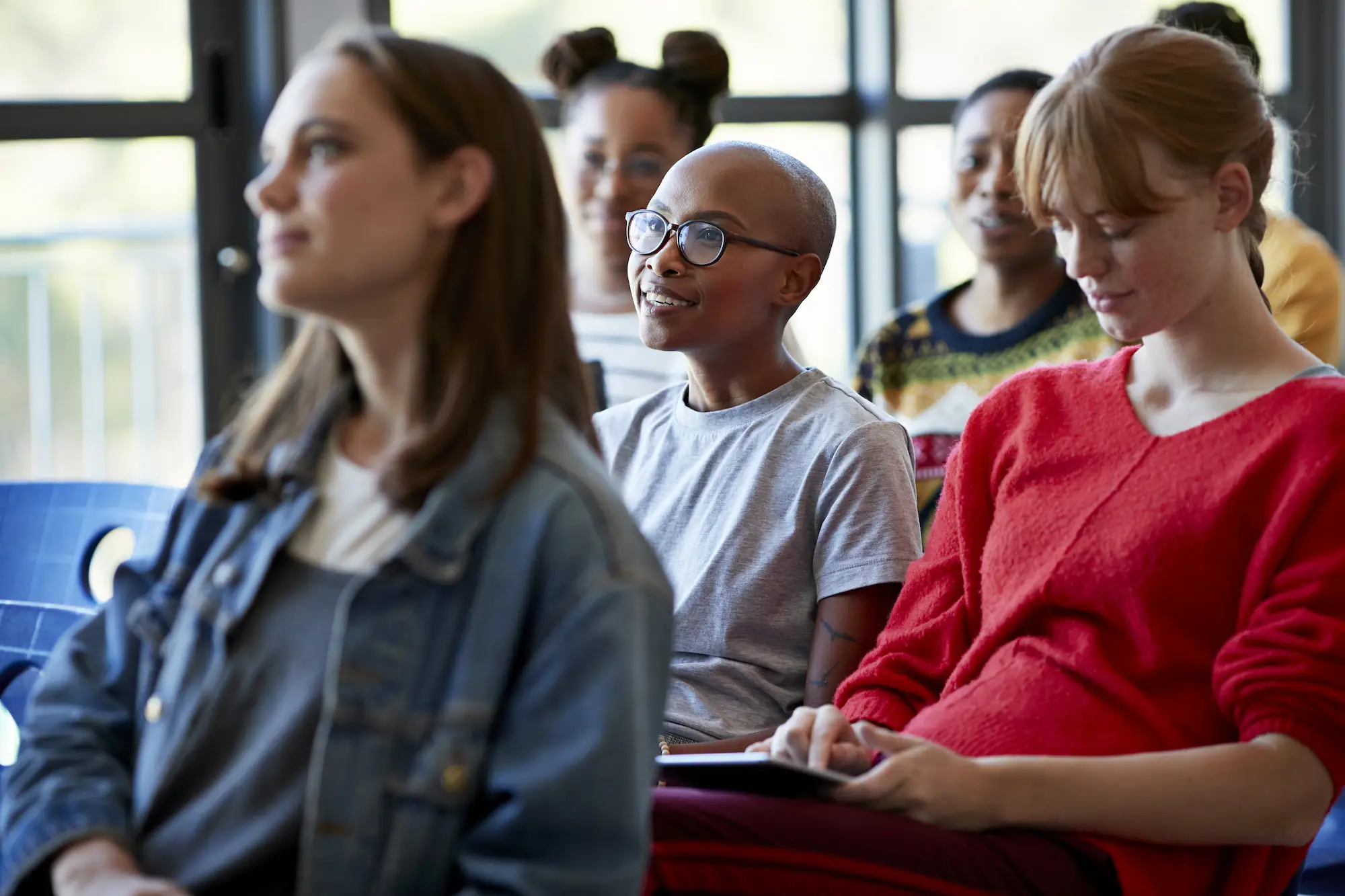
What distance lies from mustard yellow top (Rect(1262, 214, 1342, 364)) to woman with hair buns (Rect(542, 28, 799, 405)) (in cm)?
96

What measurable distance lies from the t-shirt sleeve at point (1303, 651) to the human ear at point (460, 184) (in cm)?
70

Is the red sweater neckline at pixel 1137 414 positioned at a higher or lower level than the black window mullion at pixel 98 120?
lower

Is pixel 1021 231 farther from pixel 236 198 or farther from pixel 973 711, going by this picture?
pixel 236 198

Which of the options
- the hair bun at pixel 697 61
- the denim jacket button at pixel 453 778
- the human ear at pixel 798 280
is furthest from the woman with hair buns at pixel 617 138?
the denim jacket button at pixel 453 778

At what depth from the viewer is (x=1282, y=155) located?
13.4ft

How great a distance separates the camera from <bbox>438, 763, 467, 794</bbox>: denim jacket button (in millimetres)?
1012

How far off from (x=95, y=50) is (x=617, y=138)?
3.51ft

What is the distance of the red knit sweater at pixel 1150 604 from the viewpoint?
1251 mm

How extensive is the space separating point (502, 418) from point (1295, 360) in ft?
2.37

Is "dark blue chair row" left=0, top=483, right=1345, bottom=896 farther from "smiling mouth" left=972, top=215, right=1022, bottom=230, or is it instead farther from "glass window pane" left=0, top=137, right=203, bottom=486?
"glass window pane" left=0, top=137, right=203, bottom=486

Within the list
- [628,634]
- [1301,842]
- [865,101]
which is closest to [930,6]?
[865,101]

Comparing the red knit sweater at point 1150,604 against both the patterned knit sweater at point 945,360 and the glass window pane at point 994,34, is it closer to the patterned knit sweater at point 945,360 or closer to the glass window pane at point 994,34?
the patterned knit sweater at point 945,360

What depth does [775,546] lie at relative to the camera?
5.40 feet

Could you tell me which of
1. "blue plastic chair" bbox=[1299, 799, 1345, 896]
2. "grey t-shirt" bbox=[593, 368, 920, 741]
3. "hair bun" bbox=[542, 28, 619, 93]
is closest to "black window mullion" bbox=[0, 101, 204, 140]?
"hair bun" bbox=[542, 28, 619, 93]
